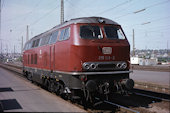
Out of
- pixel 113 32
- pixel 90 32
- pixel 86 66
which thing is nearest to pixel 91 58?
pixel 86 66

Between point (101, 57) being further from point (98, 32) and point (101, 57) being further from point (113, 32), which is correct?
point (113, 32)

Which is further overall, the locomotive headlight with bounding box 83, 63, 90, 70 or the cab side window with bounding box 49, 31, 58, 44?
the cab side window with bounding box 49, 31, 58, 44

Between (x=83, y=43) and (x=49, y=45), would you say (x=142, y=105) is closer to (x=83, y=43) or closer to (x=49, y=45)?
(x=83, y=43)

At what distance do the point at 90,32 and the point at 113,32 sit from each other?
1231mm

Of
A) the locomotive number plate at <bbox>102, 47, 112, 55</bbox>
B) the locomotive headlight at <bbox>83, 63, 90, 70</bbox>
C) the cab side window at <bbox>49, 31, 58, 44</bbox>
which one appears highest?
the cab side window at <bbox>49, 31, 58, 44</bbox>

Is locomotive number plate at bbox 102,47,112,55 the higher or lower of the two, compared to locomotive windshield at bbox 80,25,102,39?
lower

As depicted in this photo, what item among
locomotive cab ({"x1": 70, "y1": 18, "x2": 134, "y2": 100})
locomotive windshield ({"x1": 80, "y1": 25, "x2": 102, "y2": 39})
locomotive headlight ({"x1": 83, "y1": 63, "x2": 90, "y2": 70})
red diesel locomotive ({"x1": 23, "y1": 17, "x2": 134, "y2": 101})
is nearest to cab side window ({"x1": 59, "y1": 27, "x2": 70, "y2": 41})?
red diesel locomotive ({"x1": 23, "y1": 17, "x2": 134, "y2": 101})

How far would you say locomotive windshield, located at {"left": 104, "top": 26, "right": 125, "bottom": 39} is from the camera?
9.82m

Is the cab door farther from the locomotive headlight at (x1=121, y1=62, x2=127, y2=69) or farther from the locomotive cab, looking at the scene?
the locomotive headlight at (x1=121, y1=62, x2=127, y2=69)

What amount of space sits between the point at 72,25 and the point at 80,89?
9.35ft

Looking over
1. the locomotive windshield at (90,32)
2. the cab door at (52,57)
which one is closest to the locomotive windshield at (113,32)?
the locomotive windshield at (90,32)

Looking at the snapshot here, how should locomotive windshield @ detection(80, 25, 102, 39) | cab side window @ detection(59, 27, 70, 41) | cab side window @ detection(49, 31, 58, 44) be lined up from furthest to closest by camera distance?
Result: 1. cab side window @ detection(49, 31, 58, 44)
2. cab side window @ detection(59, 27, 70, 41)
3. locomotive windshield @ detection(80, 25, 102, 39)

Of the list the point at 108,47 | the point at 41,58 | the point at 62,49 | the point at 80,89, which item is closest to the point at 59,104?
the point at 80,89

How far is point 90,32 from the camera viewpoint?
31.1ft
